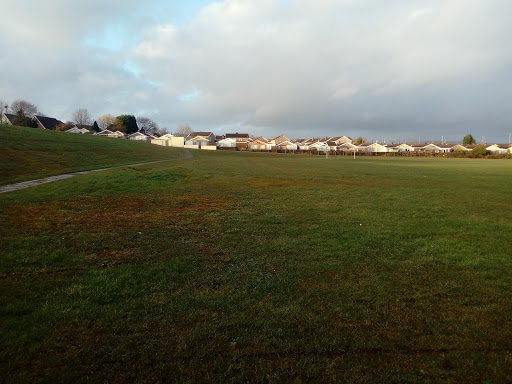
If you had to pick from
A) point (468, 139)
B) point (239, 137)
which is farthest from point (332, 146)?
point (468, 139)

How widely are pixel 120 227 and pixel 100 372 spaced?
19.4 feet

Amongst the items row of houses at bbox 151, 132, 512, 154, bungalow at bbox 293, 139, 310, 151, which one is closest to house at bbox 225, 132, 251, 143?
row of houses at bbox 151, 132, 512, 154

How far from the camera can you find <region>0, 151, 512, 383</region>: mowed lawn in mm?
3283

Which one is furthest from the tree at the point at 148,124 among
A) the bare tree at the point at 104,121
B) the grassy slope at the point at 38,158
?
the grassy slope at the point at 38,158

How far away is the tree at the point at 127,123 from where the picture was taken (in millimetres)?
119000

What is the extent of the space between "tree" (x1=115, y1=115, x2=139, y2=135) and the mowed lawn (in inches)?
4751

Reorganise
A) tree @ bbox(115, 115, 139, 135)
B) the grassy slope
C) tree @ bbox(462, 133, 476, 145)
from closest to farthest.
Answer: the grassy slope, tree @ bbox(115, 115, 139, 135), tree @ bbox(462, 133, 476, 145)

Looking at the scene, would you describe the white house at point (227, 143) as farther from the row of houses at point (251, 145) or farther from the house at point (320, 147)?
the house at point (320, 147)

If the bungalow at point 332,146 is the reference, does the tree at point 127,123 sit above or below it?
above

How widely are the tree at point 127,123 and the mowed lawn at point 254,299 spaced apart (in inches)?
4751

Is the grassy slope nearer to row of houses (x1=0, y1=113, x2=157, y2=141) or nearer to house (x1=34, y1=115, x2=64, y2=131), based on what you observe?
row of houses (x1=0, y1=113, x2=157, y2=141)

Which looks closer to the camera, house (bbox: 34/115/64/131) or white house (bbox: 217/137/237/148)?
house (bbox: 34/115/64/131)

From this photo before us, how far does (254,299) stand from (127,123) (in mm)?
129563

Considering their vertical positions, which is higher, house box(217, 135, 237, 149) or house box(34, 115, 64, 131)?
house box(34, 115, 64, 131)
